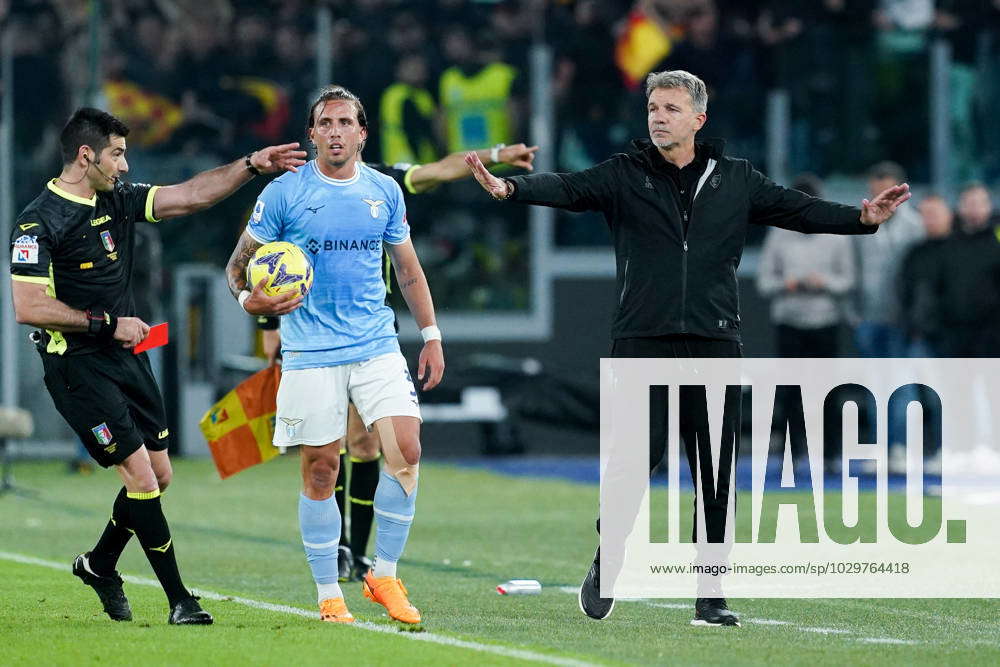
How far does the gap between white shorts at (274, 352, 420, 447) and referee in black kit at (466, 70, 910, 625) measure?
949mm

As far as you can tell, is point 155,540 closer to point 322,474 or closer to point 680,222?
point 322,474

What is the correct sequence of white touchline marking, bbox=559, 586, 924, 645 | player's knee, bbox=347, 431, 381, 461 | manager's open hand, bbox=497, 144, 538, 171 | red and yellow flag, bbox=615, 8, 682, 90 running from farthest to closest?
red and yellow flag, bbox=615, 8, 682, 90
player's knee, bbox=347, 431, 381, 461
manager's open hand, bbox=497, 144, 538, 171
white touchline marking, bbox=559, 586, 924, 645

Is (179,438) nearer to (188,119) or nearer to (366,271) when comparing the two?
(188,119)

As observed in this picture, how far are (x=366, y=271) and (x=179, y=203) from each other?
839 millimetres

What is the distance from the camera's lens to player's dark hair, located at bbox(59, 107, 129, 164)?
8039mm

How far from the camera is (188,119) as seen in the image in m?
19.0

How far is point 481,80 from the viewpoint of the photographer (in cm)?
1973

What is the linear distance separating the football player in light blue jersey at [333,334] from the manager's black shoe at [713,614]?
1201 millimetres

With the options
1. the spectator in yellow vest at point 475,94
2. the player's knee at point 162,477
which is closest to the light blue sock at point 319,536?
the player's knee at point 162,477

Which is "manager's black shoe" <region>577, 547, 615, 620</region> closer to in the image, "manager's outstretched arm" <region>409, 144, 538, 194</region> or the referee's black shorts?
the referee's black shorts

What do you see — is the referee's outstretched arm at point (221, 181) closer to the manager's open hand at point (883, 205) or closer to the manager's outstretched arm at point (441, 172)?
the manager's outstretched arm at point (441, 172)

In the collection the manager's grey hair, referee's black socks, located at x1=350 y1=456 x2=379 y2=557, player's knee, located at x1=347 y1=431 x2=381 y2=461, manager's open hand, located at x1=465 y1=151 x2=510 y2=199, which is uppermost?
the manager's grey hair

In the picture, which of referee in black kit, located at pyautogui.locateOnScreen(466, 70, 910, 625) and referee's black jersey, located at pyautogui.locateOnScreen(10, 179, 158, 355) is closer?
referee's black jersey, located at pyautogui.locateOnScreen(10, 179, 158, 355)

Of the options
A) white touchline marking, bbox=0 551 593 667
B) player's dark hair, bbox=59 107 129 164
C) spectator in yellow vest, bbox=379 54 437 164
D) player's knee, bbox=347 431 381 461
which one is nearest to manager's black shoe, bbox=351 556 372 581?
player's knee, bbox=347 431 381 461
